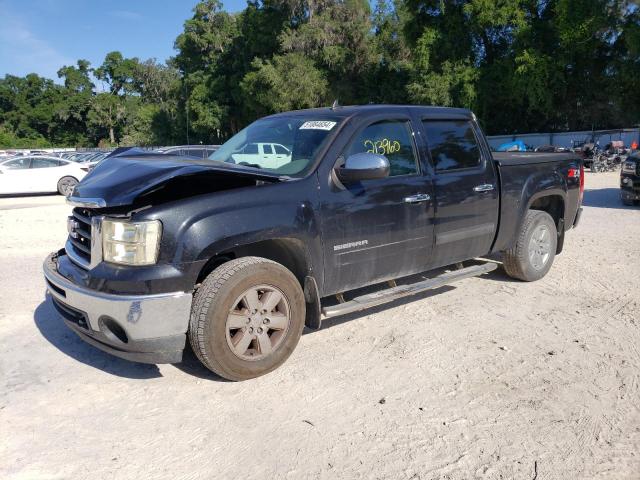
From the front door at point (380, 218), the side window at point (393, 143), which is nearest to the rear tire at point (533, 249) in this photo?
the front door at point (380, 218)

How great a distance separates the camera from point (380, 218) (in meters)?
4.28

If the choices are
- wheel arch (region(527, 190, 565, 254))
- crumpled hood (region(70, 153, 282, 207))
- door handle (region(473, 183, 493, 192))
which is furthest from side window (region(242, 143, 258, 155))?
wheel arch (region(527, 190, 565, 254))

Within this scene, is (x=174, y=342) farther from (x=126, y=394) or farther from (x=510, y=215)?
(x=510, y=215)

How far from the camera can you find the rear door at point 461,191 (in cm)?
483

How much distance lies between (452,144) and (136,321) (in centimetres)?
331

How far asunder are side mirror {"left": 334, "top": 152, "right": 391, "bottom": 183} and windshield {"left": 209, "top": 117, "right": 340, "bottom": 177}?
1.04 ft

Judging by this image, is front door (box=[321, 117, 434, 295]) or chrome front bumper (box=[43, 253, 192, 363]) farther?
front door (box=[321, 117, 434, 295])

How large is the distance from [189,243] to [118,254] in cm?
46

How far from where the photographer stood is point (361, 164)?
3.89 m

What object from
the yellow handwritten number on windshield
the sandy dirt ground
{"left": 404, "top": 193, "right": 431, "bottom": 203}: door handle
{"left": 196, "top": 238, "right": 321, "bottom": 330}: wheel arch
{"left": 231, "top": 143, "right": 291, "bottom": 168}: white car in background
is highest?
the yellow handwritten number on windshield

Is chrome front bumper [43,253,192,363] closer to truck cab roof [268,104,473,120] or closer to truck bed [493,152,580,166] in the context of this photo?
truck cab roof [268,104,473,120]

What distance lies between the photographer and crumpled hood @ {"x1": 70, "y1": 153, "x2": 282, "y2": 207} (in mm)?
3387

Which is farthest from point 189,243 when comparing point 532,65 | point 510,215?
point 532,65

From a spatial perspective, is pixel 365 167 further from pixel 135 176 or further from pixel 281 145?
pixel 135 176
